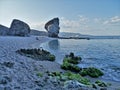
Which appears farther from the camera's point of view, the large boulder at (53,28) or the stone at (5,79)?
the large boulder at (53,28)

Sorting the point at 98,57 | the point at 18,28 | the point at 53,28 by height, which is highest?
the point at 53,28

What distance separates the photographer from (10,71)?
11250mm

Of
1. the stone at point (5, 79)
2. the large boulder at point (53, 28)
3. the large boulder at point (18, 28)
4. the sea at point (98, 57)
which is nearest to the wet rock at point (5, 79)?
the stone at point (5, 79)

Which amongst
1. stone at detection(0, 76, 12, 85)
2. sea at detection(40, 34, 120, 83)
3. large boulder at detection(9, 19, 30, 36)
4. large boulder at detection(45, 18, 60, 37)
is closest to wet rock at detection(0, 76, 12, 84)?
stone at detection(0, 76, 12, 85)

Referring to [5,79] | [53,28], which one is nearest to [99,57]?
[5,79]

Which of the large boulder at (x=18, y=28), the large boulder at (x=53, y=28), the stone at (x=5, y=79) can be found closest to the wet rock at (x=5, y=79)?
the stone at (x=5, y=79)

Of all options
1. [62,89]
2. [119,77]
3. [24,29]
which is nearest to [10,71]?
[62,89]

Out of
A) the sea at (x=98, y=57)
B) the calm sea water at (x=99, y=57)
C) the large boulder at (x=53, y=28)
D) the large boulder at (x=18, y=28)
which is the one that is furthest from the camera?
the large boulder at (x=53, y=28)

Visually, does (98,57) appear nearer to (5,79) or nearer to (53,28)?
(5,79)

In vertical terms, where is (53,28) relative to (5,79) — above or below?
above

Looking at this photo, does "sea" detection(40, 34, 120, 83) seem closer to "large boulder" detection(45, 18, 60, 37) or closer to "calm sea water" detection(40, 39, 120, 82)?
"calm sea water" detection(40, 39, 120, 82)

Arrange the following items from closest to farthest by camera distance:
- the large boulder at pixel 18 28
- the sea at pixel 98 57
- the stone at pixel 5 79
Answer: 1. the stone at pixel 5 79
2. the sea at pixel 98 57
3. the large boulder at pixel 18 28

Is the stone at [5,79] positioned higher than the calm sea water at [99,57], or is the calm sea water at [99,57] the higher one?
the stone at [5,79]

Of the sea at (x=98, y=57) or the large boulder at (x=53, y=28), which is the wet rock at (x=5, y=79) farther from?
the large boulder at (x=53, y=28)
